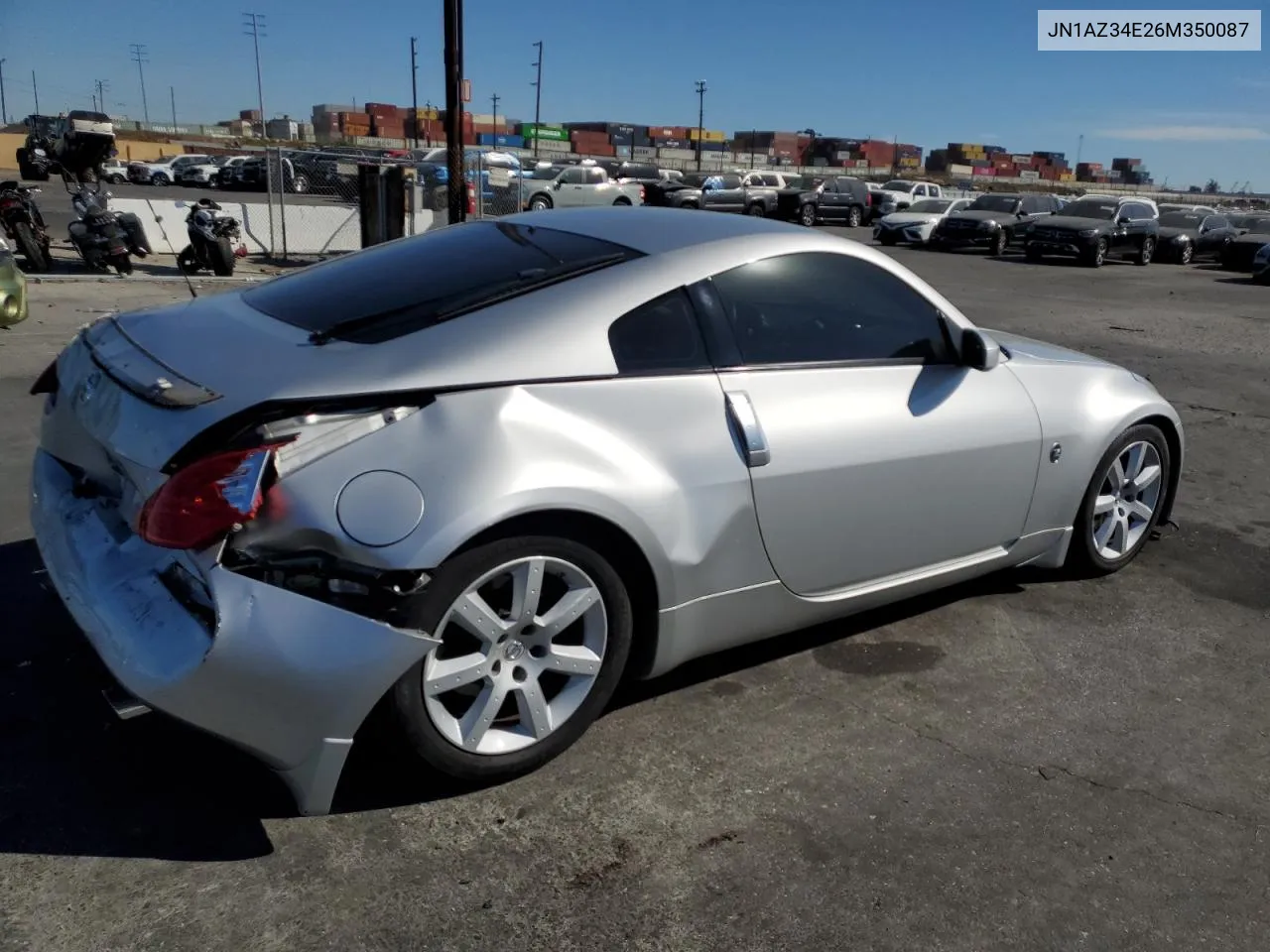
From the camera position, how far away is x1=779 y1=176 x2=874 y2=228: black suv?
36.8 m

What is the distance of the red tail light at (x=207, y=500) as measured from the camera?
239cm

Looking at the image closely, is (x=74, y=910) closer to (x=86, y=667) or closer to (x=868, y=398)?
(x=86, y=667)

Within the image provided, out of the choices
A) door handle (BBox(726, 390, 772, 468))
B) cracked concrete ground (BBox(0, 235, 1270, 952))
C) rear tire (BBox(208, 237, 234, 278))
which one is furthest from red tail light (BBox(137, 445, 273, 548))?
rear tire (BBox(208, 237, 234, 278))

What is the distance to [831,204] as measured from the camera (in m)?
38.1

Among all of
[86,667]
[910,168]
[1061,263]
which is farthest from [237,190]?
[910,168]

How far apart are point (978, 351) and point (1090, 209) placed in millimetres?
26405

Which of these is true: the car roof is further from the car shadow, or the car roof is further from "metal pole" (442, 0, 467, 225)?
"metal pole" (442, 0, 467, 225)

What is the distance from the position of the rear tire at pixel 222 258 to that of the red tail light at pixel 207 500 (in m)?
11.8

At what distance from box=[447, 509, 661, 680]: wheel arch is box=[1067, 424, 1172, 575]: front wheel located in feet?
7.32

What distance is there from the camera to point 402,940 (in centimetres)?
229

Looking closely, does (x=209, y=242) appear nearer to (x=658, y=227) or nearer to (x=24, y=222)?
(x=24, y=222)

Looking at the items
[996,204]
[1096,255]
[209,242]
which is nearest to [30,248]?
[209,242]

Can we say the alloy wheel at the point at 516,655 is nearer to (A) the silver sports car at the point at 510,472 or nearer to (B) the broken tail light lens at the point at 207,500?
(A) the silver sports car at the point at 510,472

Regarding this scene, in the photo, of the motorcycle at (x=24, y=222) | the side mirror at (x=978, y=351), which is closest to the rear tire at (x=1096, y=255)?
the motorcycle at (x=24, y=222)
